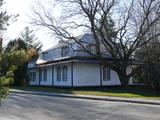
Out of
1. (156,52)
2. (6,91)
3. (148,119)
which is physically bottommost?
(148,119)

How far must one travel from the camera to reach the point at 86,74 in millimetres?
49219

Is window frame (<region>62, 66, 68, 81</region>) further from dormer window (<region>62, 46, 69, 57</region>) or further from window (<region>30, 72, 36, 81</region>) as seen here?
window (<region>30, 72, 36, 81</region>)

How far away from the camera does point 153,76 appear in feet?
140

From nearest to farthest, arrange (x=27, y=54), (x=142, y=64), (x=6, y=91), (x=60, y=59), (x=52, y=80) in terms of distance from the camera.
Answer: (x=27, y=54) → (x=6, y=91) → (x=142, y=64) → (x=60, y=59) → (x=52, y=80)

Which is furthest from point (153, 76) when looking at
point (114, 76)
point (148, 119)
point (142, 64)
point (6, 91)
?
point (6, 91)

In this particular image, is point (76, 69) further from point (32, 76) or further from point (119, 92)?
point (32, 76)

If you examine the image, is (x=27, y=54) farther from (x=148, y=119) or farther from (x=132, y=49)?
(x=132, y=49)

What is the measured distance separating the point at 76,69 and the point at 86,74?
1567mm

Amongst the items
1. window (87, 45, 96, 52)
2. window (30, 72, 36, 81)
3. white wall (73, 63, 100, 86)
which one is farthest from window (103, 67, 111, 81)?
window (30, 72, 36, 81)

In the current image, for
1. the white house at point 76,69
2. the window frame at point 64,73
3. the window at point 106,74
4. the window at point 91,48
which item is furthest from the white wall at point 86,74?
the window frame at point 64,73

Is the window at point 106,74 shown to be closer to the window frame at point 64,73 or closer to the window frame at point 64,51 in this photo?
the window frame at point 64,73

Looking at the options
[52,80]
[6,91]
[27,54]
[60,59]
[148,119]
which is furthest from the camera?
[52,80]

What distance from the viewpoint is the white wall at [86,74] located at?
48.4 meters

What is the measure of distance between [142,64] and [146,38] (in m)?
2.96
